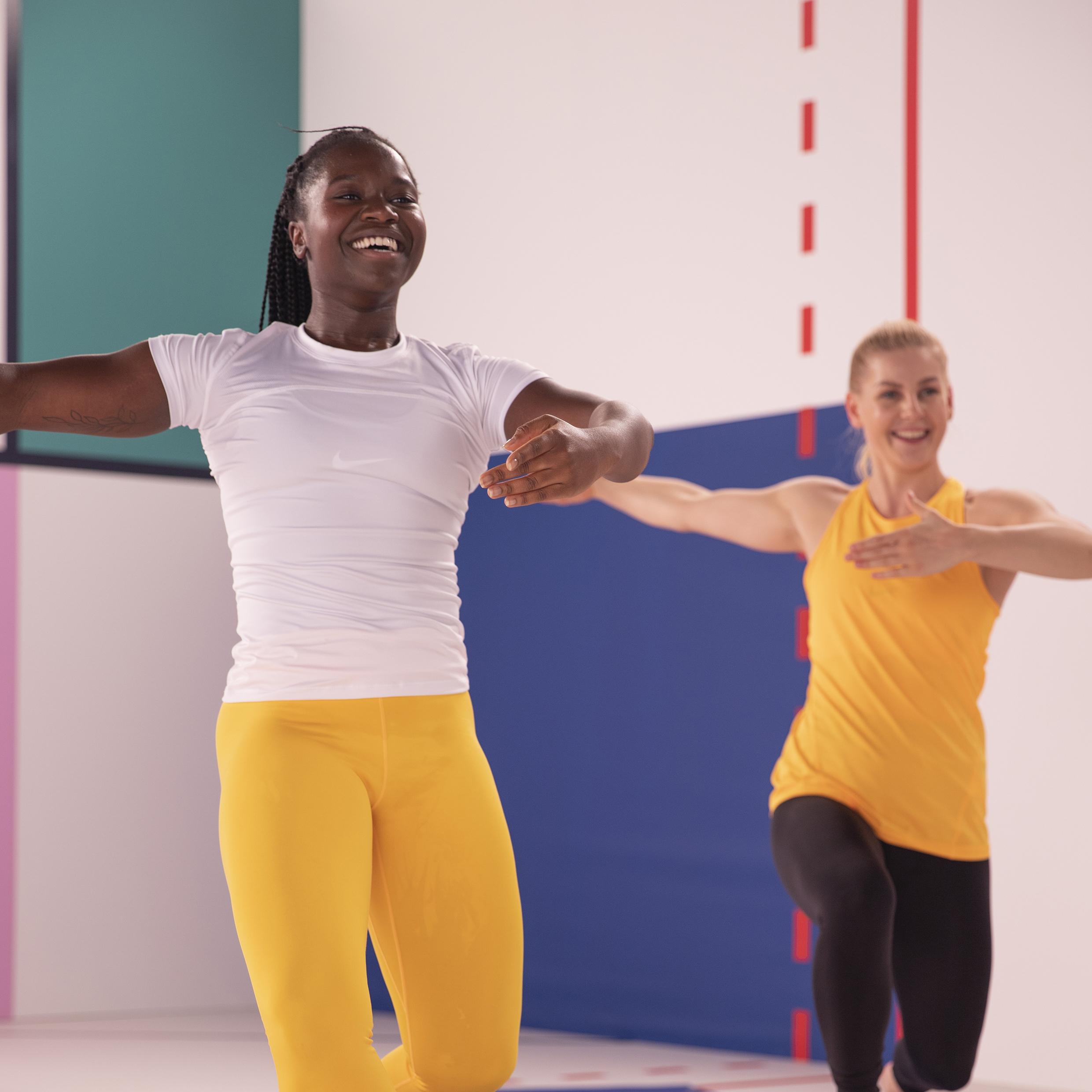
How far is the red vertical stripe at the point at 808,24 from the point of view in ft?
13.6

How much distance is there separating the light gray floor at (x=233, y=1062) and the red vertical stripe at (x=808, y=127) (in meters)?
2.32

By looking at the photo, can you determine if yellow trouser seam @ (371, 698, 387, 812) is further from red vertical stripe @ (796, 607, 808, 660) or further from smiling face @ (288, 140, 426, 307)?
red vertical stripe @ (796, 607, 808, 660)

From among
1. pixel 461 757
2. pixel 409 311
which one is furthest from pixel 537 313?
A: pixel 461 757

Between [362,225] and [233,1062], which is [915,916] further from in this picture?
[233,1062]

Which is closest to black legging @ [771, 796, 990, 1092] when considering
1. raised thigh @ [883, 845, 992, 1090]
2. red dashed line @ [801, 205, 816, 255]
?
raised thigh @ [883, 845, 992, 1090]

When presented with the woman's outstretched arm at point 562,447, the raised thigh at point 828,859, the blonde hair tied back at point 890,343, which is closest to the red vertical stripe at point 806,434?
the blonde hair tied back at point 890,343

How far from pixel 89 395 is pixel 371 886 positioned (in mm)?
644

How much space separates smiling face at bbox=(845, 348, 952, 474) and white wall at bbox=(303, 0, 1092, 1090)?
2.23 feet

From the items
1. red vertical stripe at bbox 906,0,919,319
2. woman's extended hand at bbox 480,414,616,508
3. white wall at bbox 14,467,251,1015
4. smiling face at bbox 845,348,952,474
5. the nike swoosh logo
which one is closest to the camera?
woman's extended hand at bbox 480,414,616,508

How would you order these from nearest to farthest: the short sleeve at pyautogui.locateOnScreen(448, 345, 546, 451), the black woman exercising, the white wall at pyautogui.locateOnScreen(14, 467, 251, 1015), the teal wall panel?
the black woman exercising, the short sleeve at pyautogui.locateOnScreen(448, 345, 546, 451), the white wall at pyautogui.locateOnScreen(14, 467, 251, 1015), the teal wall panel

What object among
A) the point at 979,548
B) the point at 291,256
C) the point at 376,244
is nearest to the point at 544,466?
the point at 376,244

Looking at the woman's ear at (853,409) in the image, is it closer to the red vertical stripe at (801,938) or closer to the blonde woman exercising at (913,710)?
the blonde woman exercising at (913,710)

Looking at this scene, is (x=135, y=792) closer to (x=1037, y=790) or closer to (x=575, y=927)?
(x=575, y=927)

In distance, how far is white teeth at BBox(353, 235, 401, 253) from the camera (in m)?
1.89
